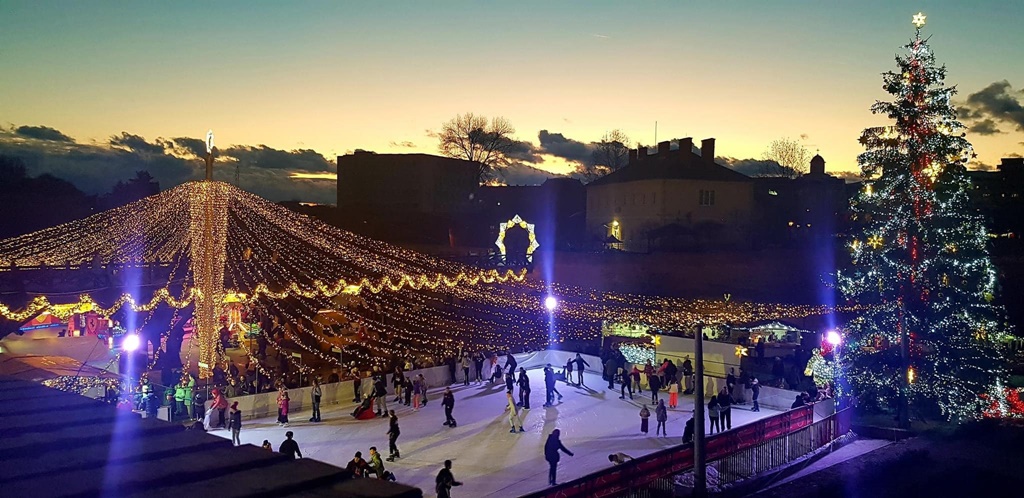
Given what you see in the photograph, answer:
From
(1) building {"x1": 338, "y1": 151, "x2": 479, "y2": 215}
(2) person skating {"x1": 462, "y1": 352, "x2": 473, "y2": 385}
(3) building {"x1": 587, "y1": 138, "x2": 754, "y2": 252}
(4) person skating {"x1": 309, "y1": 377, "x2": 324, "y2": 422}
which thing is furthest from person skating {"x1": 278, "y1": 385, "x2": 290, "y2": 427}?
(1) building {"x1": 338, "y1": 151, "x2": 479, "y2": 215}

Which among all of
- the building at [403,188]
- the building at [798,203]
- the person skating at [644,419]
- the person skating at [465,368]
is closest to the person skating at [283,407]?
the person skating at [465,368]

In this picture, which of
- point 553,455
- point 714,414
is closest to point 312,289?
point 714,414

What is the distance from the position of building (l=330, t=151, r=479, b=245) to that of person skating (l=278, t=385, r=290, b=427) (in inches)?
1061

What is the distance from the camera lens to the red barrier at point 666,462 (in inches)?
323

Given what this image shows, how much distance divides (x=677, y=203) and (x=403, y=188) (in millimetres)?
16925

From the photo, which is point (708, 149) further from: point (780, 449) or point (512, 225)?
point (780, 449)

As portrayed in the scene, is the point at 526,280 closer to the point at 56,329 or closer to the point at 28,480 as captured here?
the point at 56,329

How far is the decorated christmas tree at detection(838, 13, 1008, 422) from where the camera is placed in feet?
48.4

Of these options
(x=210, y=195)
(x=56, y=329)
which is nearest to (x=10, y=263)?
(x=210, y=195)

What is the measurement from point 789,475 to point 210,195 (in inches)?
440

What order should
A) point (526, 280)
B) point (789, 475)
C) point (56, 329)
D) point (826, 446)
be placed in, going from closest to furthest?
point (789, 475), point (826, 446), point (56, 329), point (526, 280)

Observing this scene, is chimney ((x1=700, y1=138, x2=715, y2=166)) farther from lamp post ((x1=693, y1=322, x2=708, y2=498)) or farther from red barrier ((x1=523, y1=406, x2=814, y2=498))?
lamp post ((x1=693, y1=322, x2=708, y2=498))

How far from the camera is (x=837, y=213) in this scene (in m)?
43.7

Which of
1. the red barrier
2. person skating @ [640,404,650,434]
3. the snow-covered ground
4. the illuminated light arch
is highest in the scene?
the illuminated light arch
